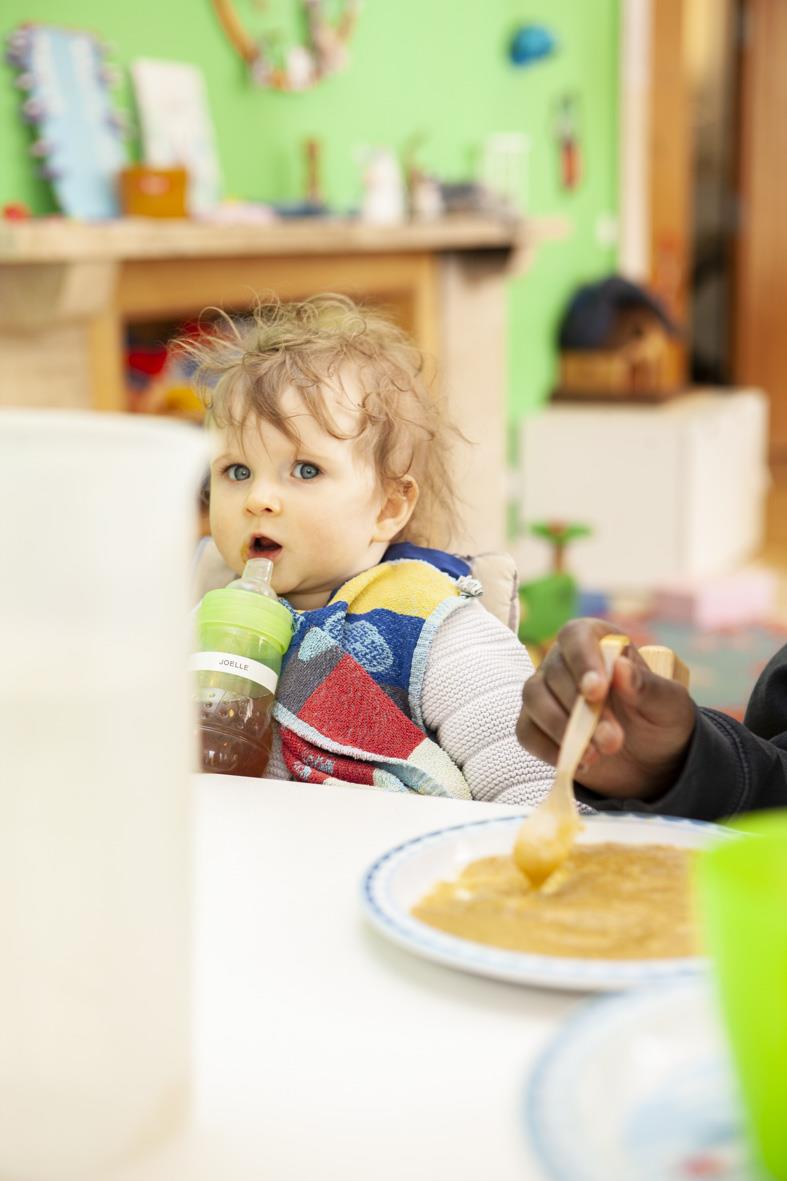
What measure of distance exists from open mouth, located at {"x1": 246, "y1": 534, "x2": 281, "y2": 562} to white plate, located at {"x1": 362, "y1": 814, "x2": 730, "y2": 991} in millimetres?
512

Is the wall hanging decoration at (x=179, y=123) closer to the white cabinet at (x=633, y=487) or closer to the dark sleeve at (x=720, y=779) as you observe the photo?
the white cabinet at (x=633, y=487)

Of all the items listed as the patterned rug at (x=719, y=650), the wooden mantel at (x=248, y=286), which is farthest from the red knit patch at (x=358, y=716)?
the patterned rug at (x=719, y=650)

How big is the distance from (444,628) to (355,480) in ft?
0.51

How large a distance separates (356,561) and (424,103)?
3308 millimetres

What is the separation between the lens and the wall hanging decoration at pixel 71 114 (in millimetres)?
2609

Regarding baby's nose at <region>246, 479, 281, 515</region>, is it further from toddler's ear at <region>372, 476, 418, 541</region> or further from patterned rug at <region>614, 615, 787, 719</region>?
patterned rug at <region>614, 615, 787, 719</region>

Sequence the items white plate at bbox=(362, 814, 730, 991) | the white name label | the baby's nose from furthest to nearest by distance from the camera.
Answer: the baby's nose, the white name label, white plate at bbox=(362, 814, 730, 991)

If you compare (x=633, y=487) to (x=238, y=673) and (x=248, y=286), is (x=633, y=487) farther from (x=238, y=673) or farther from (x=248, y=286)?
(x=238, y=673)

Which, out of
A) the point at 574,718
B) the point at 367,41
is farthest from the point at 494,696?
the point at 367,41

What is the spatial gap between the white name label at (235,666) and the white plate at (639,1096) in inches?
20.5

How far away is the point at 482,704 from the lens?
44.4 inches

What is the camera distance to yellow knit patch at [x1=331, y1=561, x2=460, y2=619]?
46.8 inches

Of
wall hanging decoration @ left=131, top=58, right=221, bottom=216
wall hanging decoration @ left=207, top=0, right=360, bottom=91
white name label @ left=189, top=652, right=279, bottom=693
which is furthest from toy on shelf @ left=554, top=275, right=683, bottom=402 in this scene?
white name label @ left=189, top=652, right=279, bottom=693

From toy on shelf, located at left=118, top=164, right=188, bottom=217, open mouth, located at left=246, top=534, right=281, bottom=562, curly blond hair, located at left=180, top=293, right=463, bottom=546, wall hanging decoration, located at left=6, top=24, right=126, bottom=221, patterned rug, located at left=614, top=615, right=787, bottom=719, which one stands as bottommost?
patterned rug, located at left=614, top=615, right=787, bottom=719
